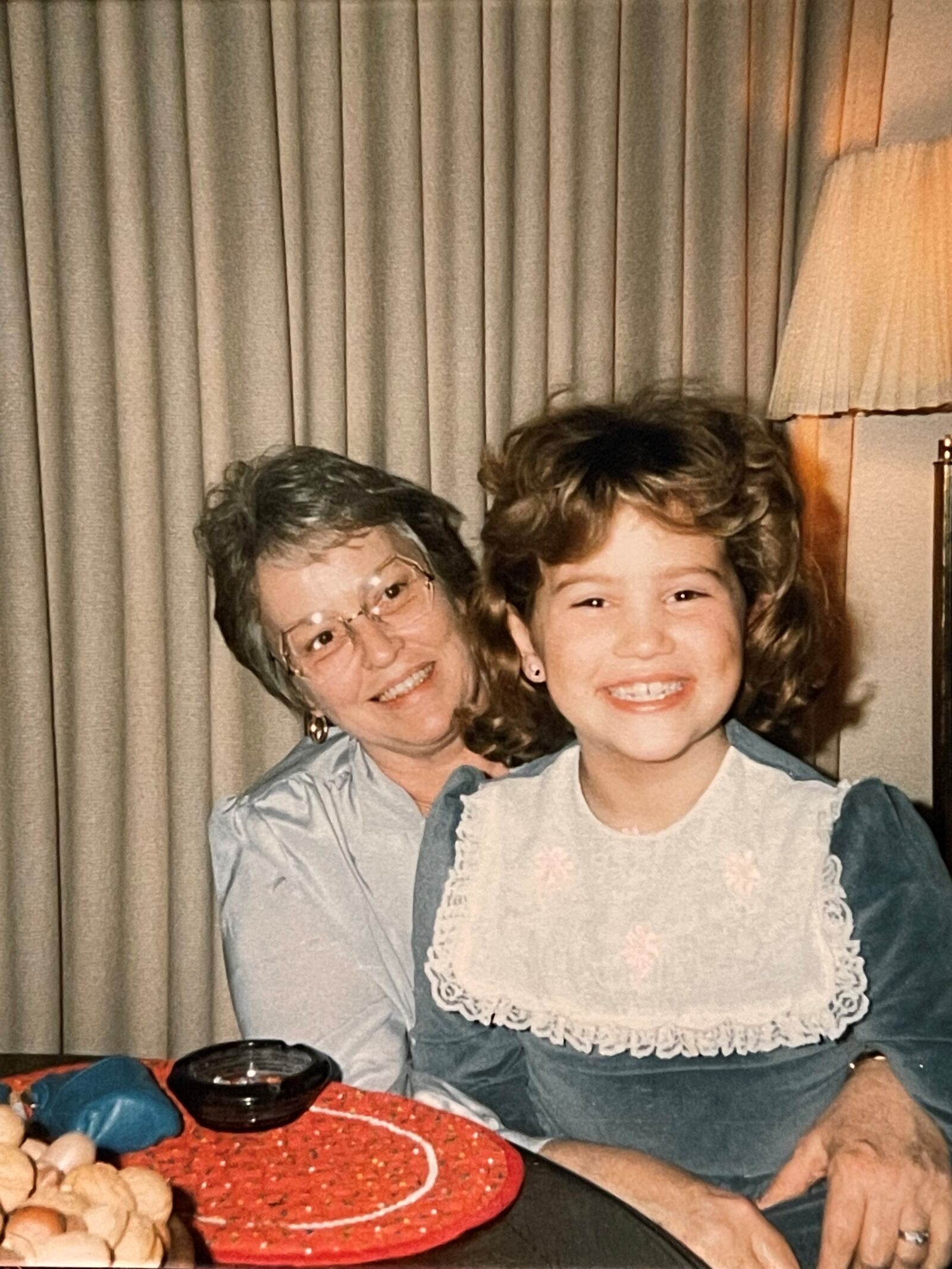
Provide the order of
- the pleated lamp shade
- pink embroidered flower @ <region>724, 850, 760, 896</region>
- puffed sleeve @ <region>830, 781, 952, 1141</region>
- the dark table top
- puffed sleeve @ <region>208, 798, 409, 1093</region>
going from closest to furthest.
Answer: the dark table top < puffed sleeve @ <region>830, 781, 952, 1141</region> < pink embroidered flower @ <region>724, 850, 760, 896</region> < puffed sleeve @ <region>208, 798, 409, 1093</region> < the pleated lamp shade

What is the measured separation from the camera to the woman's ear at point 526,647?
39.4 inches

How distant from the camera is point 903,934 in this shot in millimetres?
843

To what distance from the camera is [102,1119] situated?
0.68m

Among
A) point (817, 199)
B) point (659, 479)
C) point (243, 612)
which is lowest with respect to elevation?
point (243, 612)

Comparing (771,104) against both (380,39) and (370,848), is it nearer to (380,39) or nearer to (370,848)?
(380,39)

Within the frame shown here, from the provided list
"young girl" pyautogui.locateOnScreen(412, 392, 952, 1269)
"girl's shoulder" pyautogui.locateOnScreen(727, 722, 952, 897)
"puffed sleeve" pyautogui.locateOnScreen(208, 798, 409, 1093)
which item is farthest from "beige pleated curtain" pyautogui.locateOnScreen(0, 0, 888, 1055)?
"girl's shoulder" pyautogui.locateOnScreen(727, 722, 952, 897)

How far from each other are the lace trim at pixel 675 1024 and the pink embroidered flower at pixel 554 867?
53 millimetres

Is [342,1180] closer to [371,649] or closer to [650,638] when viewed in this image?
[650,638]

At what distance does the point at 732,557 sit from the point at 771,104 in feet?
1.92

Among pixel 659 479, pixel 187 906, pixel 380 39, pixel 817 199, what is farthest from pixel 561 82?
pixel 187 906

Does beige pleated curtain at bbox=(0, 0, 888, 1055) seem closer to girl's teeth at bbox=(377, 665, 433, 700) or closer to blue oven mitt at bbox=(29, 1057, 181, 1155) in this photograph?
girl's teeth at bbox=(377, 665, 433, 700)

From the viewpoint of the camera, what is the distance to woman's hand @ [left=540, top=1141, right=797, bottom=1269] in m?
0.75

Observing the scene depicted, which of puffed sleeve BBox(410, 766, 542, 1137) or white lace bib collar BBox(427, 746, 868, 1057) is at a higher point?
white lace bib collar BBox(427, 746, 868, 1057)

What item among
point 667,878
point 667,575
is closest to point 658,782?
point 667,878
